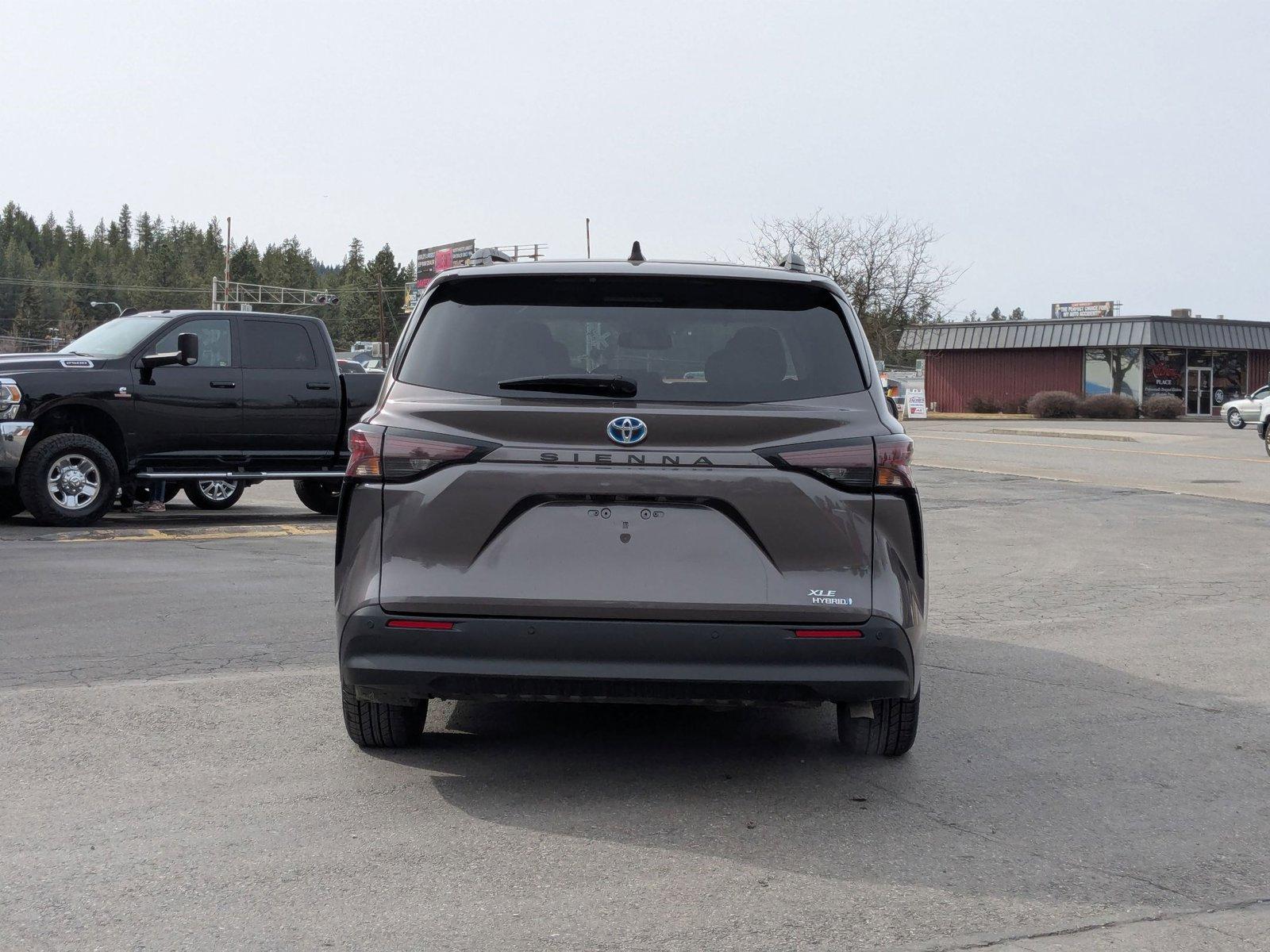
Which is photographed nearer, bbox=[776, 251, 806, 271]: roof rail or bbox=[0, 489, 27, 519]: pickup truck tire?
bbox=[776, 251, 806, 271]: roof rail

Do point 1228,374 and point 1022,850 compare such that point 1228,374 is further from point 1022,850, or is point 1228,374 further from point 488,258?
point 1022,850

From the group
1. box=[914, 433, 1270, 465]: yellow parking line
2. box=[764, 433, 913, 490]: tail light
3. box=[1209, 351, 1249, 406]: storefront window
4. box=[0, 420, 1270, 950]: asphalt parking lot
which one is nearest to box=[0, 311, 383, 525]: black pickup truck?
box=[0, 420, 1270, 950]: asphalt parking lot

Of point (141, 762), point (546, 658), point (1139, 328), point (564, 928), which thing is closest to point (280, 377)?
point (141, 762)

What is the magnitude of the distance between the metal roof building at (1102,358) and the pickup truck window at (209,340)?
5610 centimetres

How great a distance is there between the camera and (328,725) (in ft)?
19.1

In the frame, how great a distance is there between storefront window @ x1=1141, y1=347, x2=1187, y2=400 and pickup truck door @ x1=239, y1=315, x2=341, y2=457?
5621cm

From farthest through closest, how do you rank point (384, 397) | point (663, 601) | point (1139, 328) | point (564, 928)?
point (1139, 328)
point (384, 397)
point (663, 601)
point (564, 928)

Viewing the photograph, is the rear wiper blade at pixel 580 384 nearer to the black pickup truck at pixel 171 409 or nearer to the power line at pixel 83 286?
the black pickup truck at pixel 171 409

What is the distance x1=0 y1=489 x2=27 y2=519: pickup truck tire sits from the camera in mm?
13641

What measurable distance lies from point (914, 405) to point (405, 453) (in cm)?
5278

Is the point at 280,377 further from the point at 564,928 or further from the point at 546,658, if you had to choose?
the point at 564,928

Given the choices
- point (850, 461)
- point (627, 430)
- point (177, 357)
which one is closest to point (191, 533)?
point (177, 357)

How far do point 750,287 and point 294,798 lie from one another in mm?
2332

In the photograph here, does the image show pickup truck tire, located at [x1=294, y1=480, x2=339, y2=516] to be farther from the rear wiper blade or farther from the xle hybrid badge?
the xle hybrid badge
